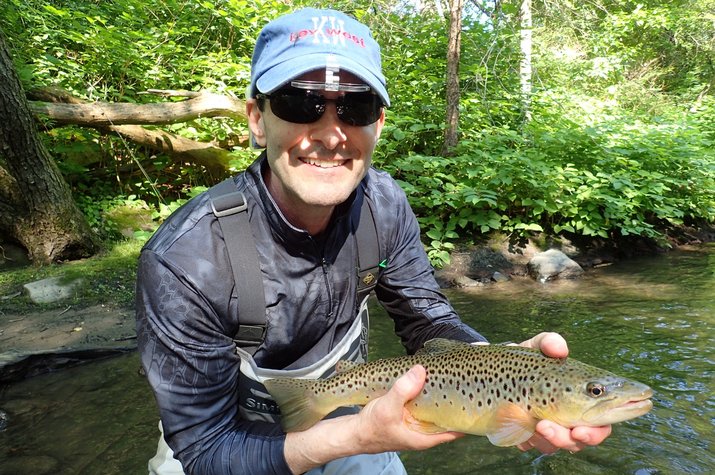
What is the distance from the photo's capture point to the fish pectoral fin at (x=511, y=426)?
177 centimetres

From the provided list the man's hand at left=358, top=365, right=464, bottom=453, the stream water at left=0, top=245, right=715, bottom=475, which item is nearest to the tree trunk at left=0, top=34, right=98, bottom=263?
the stream water at left=0, top=245, right=715, bottom=475

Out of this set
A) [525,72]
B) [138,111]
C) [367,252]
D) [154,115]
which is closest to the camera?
[367,252]

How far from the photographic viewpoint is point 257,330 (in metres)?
1.92

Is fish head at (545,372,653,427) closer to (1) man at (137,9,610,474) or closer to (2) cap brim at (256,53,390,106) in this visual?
(1) man at (137,9,610,474)

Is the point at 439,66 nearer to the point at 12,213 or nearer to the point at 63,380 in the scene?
the point at 12,213

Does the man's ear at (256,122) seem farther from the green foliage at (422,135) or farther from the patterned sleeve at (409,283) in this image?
the green foliage at (422,135)

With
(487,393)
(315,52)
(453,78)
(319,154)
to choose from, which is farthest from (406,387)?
(453,78)

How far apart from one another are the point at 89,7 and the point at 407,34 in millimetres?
6737

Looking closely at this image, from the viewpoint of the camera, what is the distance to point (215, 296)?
1803 mm

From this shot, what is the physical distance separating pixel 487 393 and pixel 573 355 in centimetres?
346

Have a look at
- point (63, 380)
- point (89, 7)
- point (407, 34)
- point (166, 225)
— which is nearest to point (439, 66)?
point (407, 34)

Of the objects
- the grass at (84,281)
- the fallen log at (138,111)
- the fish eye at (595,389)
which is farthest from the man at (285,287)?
the fallen log at (138,111)

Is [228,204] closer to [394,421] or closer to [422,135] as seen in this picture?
[394,421]

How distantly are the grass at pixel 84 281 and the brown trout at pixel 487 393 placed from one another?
187 inches
